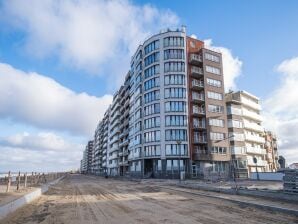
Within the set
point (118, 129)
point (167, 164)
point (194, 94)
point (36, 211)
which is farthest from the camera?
point (118, 129)

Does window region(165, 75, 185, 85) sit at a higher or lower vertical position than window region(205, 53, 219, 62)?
lower

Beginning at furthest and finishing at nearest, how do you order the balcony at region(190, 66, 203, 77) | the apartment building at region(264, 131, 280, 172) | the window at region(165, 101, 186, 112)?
1. the apartment building at region(264, 131, 280, 172)
2. the balcony at region(190, 66, 203, 77)
3. the window at region(165, 101, 186, 112)

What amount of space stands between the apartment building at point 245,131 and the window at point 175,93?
1461 cm

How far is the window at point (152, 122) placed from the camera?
6414cm

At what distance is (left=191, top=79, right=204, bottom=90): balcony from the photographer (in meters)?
65.6

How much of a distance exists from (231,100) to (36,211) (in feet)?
213

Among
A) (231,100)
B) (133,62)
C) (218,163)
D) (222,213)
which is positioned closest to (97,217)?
(222,213)

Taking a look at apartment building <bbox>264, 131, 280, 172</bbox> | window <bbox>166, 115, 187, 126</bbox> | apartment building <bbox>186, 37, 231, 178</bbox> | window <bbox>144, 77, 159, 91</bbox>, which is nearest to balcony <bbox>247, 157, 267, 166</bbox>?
apartment building <bbox>186, 37, 231, 178</bbox>

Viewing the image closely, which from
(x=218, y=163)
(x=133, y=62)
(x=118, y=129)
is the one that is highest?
(x=133, y=62)

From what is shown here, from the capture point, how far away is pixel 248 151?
7394cm

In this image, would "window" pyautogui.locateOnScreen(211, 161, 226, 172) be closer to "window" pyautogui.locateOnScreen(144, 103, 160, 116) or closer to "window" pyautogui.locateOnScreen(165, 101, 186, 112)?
"window" pyautogui.locateOnScreen(165, 101, 186, 112)

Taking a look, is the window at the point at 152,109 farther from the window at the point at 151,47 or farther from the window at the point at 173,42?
the window at the point at 173,42

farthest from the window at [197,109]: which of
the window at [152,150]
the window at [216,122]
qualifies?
the window at [152,150]

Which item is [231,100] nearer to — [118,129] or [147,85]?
[147,85]
